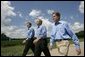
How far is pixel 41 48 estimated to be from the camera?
11.0 meters

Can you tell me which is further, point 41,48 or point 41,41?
point 41,41

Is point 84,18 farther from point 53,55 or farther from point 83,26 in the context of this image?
point 53,55

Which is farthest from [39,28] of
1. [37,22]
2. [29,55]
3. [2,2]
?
[2,2]

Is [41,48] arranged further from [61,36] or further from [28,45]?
[61,36]

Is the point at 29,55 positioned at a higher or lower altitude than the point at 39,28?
lower

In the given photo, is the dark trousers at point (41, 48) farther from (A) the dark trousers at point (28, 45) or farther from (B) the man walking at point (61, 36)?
(B) the man walking at point (61, 36)

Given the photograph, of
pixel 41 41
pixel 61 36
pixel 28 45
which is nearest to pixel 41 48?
pixel 41 41

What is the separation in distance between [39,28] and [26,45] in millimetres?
997

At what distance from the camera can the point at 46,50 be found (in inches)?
432

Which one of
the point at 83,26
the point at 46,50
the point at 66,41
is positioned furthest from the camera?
the point at 83,26

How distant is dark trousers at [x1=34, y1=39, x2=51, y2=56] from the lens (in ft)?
35.7

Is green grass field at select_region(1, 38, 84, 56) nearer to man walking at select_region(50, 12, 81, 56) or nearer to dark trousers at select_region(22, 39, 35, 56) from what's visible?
dark trousers at select_region(22, 39, 35, 56)

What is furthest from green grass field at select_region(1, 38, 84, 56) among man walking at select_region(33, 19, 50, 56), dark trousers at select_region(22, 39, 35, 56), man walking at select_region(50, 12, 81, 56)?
man walking at select_region(50, 12, 81, 56)

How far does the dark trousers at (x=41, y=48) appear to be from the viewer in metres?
10.9
